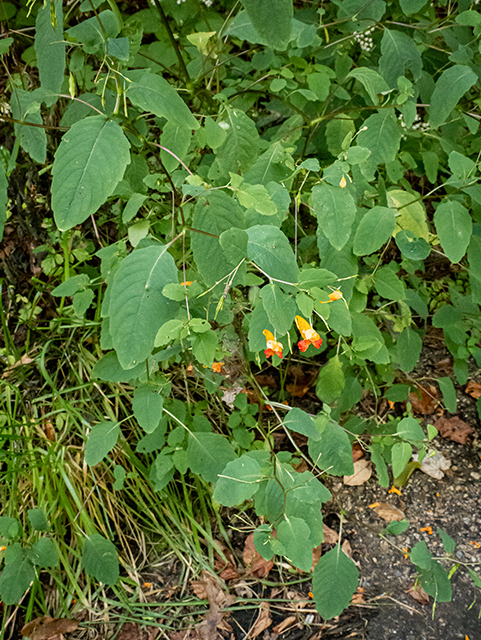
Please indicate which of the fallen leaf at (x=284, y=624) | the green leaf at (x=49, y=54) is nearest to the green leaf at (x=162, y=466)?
the fallen leaf at (x=284, y=624)

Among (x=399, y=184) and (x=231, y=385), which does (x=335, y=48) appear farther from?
(x=231, y=385)

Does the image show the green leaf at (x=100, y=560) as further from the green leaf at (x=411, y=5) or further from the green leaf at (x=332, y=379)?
the green leaf at (x=411, y=5)

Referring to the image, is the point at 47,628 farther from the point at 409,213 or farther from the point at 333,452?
the point at 409,213

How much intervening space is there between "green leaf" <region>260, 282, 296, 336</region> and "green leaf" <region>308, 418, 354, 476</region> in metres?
0.54

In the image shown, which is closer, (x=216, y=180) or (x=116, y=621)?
(x=216, y=180)

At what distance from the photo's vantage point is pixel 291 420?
47.8 inches

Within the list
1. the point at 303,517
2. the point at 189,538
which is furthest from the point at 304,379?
the point at 303,517


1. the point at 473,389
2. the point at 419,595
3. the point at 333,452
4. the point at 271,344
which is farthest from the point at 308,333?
the point at 473,389

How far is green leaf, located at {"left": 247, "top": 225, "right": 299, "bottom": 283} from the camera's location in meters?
0.87

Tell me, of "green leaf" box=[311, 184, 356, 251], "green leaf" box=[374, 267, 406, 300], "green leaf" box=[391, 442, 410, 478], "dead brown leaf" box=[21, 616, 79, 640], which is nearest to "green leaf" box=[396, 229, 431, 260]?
"green leaf" box=[374, 267, 406, 300]

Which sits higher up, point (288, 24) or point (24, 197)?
point (288, 24)

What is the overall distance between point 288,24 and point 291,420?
3.07 ft

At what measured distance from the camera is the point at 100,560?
4.99ft

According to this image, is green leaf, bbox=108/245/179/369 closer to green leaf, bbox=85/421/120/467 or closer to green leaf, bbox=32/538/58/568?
green leaf, bbox=85/421/120/467
